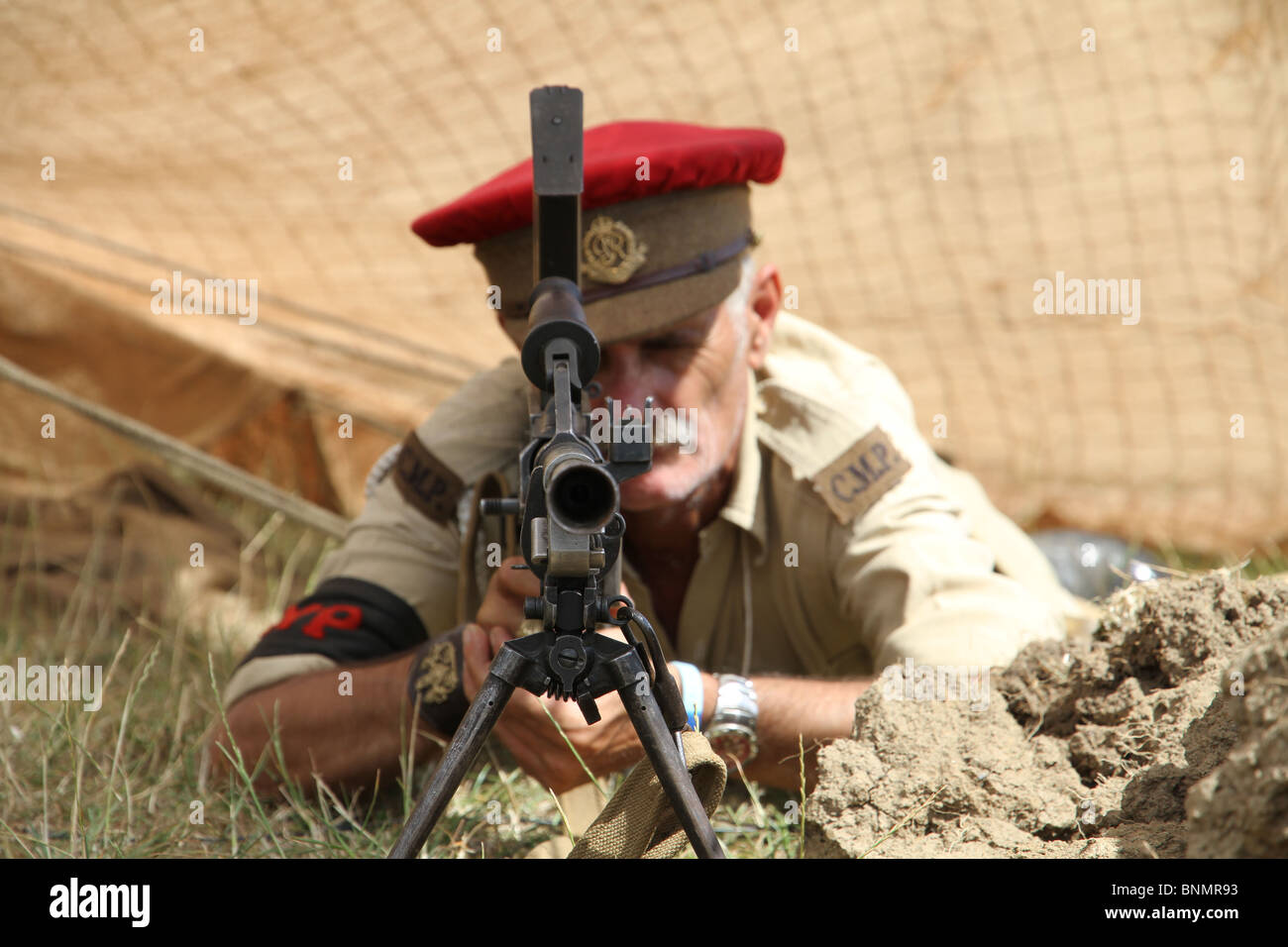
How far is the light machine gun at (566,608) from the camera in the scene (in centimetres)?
104

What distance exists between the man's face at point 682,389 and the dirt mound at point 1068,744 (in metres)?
0.72

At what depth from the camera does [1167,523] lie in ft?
13.5

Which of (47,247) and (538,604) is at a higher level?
(47,247)

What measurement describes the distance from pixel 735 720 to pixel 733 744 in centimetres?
5

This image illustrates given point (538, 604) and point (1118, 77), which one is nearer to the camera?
point (538, 604)

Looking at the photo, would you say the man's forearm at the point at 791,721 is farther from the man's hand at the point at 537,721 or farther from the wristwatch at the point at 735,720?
the man's hand at the point at 537,721

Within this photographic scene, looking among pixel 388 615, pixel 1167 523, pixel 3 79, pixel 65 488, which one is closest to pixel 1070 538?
pixel 1167 523

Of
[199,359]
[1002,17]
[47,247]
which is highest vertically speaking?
[1002,17]

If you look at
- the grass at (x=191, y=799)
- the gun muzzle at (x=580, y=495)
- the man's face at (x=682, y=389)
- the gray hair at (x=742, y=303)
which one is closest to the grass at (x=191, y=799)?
the grass at (x=191, y=799)

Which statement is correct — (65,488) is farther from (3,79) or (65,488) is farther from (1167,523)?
(1167,523)

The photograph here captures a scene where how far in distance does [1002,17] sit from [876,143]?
1.80 feet

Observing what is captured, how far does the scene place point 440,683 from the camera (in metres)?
1.93

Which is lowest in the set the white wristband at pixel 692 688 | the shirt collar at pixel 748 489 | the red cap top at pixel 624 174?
the white wristband at pixel 692 688

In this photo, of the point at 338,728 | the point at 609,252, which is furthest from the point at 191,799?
the point at 609,252
